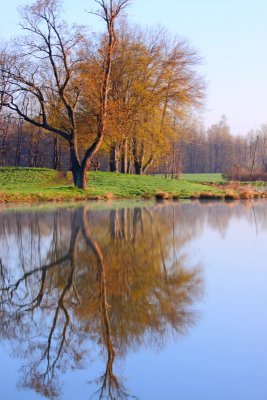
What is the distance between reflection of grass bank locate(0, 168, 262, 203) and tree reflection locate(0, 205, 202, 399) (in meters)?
14.3

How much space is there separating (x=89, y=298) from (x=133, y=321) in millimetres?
1063

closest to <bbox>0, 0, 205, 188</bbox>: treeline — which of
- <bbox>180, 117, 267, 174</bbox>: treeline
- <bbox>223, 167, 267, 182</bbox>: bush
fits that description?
<bbox>223, 167, 267, 182</bbox>: bush

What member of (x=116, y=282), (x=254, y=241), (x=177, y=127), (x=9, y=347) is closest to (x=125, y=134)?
(x=177, y=127)

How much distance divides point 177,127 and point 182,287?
37.0 meters

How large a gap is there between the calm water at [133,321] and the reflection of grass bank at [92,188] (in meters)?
15.6

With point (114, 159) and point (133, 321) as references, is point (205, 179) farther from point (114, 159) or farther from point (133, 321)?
point (133, 321)

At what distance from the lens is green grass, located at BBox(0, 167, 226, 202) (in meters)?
26.2

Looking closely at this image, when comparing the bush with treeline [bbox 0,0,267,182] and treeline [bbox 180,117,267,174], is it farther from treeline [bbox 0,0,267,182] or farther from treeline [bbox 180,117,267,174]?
treeline [bbox 180,117,267,174]

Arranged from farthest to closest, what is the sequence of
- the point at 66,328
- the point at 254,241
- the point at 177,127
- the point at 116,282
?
the point at 177,127
the point at 254,241
the point at 116,282
the point at 66,328

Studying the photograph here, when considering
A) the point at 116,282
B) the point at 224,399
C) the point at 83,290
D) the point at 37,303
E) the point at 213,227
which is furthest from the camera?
the point at 213,227

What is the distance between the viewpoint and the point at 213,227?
14.1 meters

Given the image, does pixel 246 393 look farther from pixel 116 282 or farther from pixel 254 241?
pixel 254 241

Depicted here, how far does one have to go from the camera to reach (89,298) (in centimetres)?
623

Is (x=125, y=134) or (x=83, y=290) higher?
(x=125, y=134)
